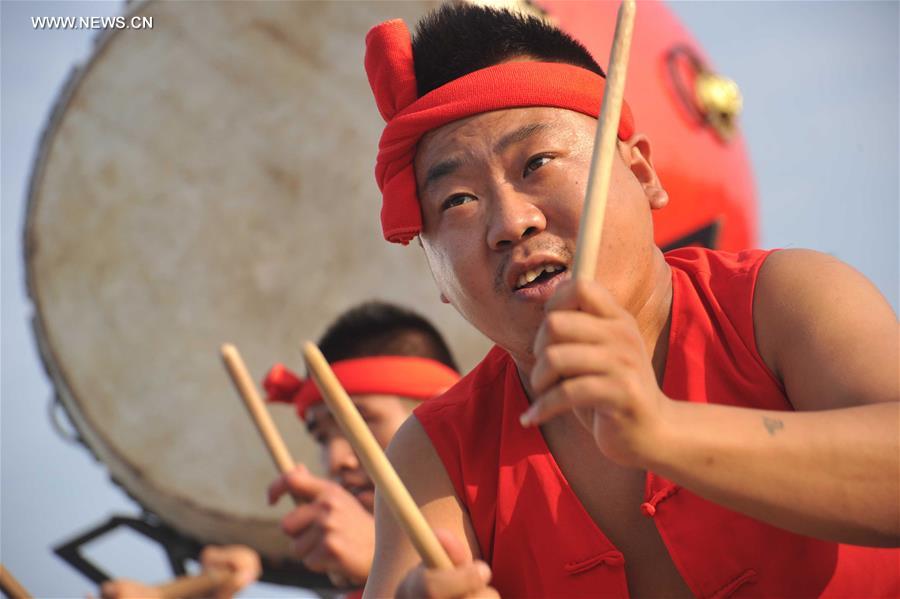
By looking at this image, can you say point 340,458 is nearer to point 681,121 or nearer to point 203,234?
point 203,234

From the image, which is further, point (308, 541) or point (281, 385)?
point (281, 385)

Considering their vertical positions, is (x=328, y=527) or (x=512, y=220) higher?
(x=512, y=220)

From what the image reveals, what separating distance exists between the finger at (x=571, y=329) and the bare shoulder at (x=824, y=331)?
39 cm

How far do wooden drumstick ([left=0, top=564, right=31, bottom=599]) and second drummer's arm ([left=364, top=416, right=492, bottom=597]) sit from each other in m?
0.69

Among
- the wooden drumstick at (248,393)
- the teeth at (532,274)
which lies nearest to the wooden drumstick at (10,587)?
the wooden drumstick at (248,393)

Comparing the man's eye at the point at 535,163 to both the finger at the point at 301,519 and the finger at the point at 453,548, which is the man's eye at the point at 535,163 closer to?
the finger at the point at 453,548

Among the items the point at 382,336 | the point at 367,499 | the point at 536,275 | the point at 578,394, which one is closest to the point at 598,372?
the point at 578,394

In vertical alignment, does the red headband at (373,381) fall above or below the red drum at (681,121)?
below

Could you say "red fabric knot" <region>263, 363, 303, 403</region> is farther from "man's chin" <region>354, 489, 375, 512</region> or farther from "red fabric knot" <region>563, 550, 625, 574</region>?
"red fabric knot" <region>563, 550, 625, 574</region>

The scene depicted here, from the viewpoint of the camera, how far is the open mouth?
1633 millimetres

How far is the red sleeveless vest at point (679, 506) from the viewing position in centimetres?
158

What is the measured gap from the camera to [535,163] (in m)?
1.70

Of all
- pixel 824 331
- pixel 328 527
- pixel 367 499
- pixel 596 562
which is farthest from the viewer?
pixel 367 499

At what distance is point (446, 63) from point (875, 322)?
30.6 inches
